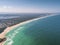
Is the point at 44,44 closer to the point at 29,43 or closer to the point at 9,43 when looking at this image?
the point at 29,43

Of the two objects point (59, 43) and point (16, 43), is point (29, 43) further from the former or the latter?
point (59, 43)

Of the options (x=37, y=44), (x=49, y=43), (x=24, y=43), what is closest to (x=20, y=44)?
(x=24, y=43)

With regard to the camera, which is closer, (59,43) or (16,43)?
(59,43)

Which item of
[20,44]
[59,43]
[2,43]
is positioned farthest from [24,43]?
[59,43]

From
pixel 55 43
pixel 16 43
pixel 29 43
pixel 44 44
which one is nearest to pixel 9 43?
pixel 16 43

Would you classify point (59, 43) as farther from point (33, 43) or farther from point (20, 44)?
point (20, 44)

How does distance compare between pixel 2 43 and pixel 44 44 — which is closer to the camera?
pixel 44 44

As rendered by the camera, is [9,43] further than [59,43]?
Yes
